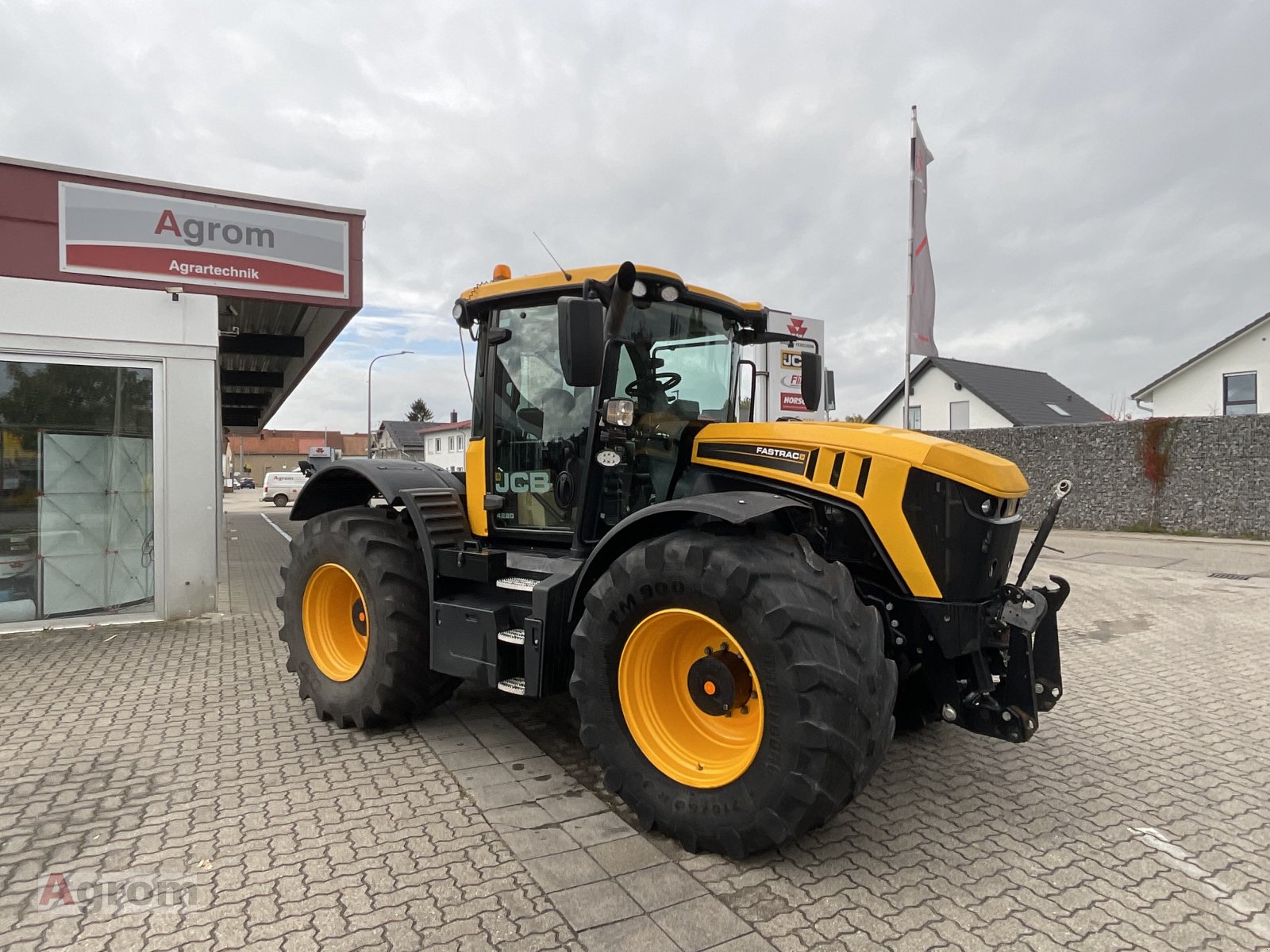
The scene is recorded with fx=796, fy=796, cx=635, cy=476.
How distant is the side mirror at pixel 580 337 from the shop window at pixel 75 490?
5.79 metres

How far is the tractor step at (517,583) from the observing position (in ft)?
12.6

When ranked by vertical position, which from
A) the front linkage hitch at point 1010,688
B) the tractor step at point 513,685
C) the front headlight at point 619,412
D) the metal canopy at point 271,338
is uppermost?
the metal canopy at point 271,338

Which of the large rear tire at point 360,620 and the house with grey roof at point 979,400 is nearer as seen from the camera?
the large rear tire at point 360,620

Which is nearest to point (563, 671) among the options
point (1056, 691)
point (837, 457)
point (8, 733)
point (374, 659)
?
point (374, 659)

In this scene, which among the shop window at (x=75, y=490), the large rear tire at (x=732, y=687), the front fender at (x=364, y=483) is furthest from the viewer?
the shop window at (x=75, y=490)

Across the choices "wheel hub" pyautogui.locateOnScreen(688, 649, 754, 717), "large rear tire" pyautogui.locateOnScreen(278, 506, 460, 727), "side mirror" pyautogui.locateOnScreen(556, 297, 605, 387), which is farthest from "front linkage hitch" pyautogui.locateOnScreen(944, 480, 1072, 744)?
"large rear tire" pyautogui.locateOnScreen(278, 506, 460, 727)

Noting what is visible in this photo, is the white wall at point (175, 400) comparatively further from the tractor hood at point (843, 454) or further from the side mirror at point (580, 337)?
the tractor hood at point (843, 454)

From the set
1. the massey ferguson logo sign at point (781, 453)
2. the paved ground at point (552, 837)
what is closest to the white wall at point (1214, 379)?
the paved ground at point (552, 837)

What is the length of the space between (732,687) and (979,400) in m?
26.5

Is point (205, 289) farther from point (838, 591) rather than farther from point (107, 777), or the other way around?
point (838, 591)

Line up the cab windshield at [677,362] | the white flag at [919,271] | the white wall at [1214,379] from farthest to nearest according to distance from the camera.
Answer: the white wall at [1214,379] < the white flag at [919,271] < the cab windshield at [677,362]

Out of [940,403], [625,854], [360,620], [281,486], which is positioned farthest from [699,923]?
[281,486]

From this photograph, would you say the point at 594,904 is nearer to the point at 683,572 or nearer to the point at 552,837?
the point at 552,837

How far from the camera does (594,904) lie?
2639 mm
